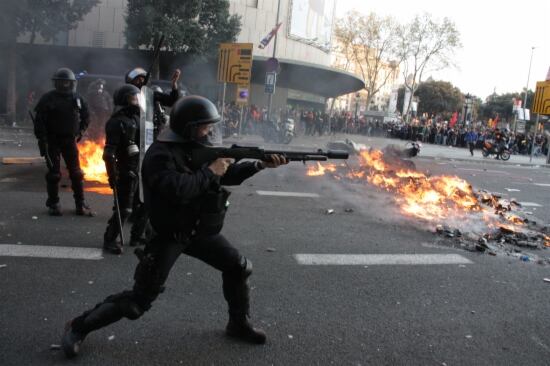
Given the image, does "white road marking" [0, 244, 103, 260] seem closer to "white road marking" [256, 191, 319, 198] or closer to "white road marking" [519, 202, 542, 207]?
"white road marking" [256, 191, 319, 198]

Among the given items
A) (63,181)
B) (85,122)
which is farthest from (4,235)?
(63,181)

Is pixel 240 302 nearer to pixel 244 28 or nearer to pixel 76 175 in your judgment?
pixel 76 175

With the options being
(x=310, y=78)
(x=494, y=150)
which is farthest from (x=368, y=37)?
(x=494, y=150)

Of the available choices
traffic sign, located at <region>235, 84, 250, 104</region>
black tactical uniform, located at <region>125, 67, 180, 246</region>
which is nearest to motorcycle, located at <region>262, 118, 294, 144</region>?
traffic sign, located at <region>235, 84, 250, 104</region>

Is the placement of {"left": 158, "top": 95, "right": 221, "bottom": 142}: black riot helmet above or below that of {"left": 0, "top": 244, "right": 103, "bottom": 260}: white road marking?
above

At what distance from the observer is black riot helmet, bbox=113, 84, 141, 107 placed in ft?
15.6

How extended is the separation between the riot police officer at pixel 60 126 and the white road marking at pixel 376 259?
305cm

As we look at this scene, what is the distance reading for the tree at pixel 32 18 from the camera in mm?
17562

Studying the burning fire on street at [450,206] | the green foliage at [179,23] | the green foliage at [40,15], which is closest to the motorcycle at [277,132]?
the green foliage at [179,23]

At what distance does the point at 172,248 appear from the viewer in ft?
8.85

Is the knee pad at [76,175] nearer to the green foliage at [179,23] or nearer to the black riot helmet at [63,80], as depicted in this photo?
the black riot helmet at [63,80]

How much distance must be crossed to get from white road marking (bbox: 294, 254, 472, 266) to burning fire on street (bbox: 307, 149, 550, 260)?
27.4 inches

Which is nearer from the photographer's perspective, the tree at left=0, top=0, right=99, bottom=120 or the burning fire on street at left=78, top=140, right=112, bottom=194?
the burning fire on street at left=78, top=140, right=112, bottom=194

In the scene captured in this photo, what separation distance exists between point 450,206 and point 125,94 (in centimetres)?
552
